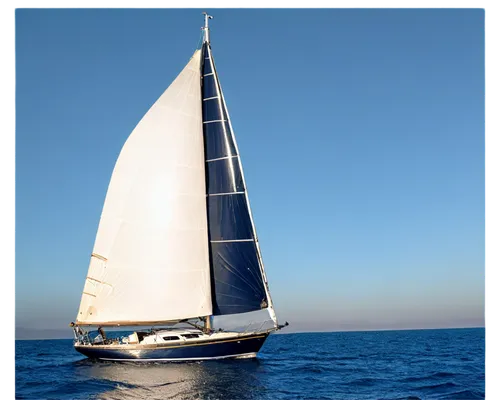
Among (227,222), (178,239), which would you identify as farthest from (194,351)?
(227,222)

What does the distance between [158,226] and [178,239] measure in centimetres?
148

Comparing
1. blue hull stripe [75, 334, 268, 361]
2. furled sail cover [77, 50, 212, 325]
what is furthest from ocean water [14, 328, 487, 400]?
furled sail cover [77, 50, 212, 325]

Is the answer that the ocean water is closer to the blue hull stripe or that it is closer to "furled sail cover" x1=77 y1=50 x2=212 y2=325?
the blue hull stripe

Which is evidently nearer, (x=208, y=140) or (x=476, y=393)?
(x=476, y=393)

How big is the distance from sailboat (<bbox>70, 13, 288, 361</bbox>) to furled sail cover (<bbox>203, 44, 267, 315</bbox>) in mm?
63

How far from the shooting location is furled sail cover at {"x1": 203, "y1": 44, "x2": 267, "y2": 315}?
104 feet

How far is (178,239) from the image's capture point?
103 ft

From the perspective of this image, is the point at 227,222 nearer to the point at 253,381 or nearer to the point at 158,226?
the point at 158,226

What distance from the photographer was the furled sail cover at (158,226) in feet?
102
